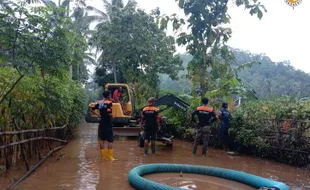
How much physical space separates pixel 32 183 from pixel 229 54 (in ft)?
31.4

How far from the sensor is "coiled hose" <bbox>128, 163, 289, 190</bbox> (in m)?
6.55

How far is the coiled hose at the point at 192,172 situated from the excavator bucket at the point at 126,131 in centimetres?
609

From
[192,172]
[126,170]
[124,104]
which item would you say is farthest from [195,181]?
[124,104]

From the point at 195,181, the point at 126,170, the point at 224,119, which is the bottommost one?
the point at 195,181

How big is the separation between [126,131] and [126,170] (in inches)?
236

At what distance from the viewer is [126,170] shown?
336 inches

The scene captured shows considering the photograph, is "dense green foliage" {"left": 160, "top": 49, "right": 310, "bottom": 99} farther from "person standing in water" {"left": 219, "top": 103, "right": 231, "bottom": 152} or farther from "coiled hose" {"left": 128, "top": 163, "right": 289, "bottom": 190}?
"coiled hose" {"left": 128, "top": 163, "right": 289, "bottom": 190}

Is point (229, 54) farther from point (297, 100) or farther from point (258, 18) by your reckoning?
point (297, 100)

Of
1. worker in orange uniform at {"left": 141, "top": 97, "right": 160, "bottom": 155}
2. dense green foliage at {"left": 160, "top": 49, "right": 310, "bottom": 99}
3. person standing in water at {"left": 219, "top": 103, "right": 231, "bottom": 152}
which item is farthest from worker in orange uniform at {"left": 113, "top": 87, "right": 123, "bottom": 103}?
dense green foliage at {"left": 160, "top": 49, "right": 310, "bottom": 99}

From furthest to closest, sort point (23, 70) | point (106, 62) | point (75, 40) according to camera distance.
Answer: point (106, 62) → point (75, 40) → point (23, 70)

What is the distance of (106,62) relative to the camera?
3216cm

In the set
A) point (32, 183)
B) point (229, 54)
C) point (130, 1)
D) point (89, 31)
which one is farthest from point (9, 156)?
point (89, 31)

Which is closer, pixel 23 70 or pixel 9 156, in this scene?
pixel 23 70

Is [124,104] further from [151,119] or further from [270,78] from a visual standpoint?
[270,78]
